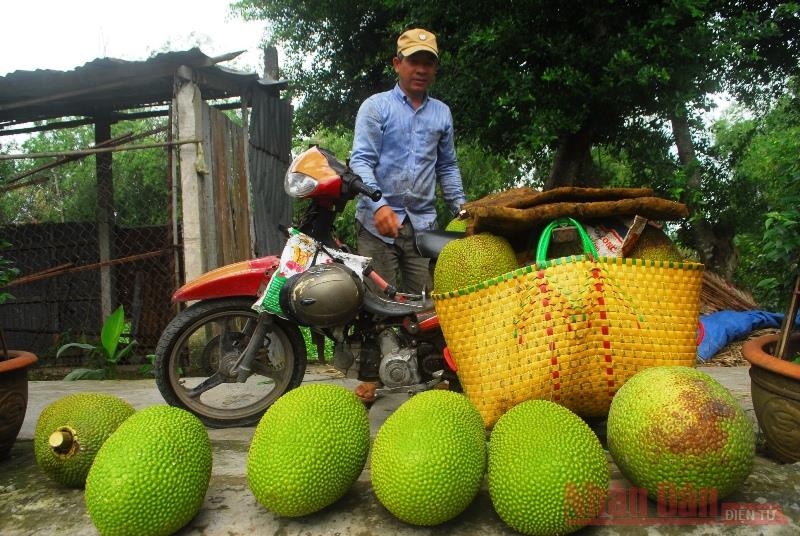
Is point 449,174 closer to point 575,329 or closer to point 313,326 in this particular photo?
point 313,326

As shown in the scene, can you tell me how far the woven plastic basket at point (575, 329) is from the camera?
1697 millimetres

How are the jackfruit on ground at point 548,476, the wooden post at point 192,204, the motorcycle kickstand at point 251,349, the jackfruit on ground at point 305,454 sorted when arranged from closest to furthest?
the jackfruit on ground at point 548,476 → the jackfruit on ground at point 305,454 → the motorcycle kickstand at point 251,349 → the wooden post at point 192,204

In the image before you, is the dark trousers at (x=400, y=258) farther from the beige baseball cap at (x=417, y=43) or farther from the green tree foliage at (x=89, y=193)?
the green tree foliage at (x=89, y=193)

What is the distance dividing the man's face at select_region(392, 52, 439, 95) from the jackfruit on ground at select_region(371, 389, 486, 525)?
1.92 meters

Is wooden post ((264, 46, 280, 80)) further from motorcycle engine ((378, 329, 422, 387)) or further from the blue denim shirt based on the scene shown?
motorcycle engine ((378, 329, 422, 387))

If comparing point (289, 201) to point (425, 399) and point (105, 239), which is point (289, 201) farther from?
point (425, 399)

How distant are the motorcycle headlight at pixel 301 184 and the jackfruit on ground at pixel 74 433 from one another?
114 cm

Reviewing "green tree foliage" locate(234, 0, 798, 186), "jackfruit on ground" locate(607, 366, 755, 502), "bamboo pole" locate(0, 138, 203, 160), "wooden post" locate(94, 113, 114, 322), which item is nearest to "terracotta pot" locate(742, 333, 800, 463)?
"jackfruit on ground" locate(607, 366, 755, 502)

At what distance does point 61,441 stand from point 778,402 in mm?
2263

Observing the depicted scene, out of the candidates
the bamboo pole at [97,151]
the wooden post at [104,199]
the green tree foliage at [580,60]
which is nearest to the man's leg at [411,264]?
the bamboo pole at [97,151]

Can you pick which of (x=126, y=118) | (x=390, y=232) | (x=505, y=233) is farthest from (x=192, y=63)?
(x=505, y=233)

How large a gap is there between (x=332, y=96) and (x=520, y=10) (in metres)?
3.87

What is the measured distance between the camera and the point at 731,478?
1.40 m

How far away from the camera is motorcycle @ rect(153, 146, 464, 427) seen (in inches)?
98.4
